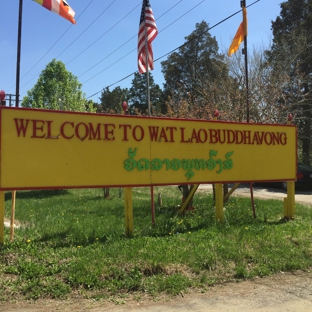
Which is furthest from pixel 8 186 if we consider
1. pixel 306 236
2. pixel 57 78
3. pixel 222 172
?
pixel 57 78

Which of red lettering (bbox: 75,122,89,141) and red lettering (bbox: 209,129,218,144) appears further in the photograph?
red lettering (bbox: 209,129,218,144)

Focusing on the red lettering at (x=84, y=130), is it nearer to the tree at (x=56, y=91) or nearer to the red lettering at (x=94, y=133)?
the red lettering at (x=94, y=133)

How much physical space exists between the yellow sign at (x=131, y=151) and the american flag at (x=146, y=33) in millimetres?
3174

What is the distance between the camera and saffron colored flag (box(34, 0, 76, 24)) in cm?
819

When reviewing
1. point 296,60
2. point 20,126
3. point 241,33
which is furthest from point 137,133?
point 296,60

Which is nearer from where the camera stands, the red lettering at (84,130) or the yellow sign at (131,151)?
the yellow sign at (131,151)

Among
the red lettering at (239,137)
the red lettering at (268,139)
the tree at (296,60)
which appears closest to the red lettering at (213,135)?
the red lettering at (239,137)

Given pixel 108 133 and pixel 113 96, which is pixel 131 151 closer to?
pixel 108 133

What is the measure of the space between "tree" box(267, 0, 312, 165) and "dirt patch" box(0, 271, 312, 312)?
58.7 ft

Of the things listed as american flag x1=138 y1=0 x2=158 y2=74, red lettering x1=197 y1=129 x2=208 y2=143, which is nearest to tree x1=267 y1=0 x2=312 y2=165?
american flag x1=138 y1=0 x2=158 y2=74

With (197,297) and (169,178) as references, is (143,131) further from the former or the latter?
(197,297)

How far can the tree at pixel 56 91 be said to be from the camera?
24781 mm

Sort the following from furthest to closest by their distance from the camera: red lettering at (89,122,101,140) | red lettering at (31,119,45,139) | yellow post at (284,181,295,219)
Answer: yellow post at (284,181,295,219) → red lettering at (89,122,101,140) → red lettering at (31,119,45,139)

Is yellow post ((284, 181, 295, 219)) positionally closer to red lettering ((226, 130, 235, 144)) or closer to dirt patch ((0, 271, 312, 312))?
red lettering ((226, 130, 235, 144))
